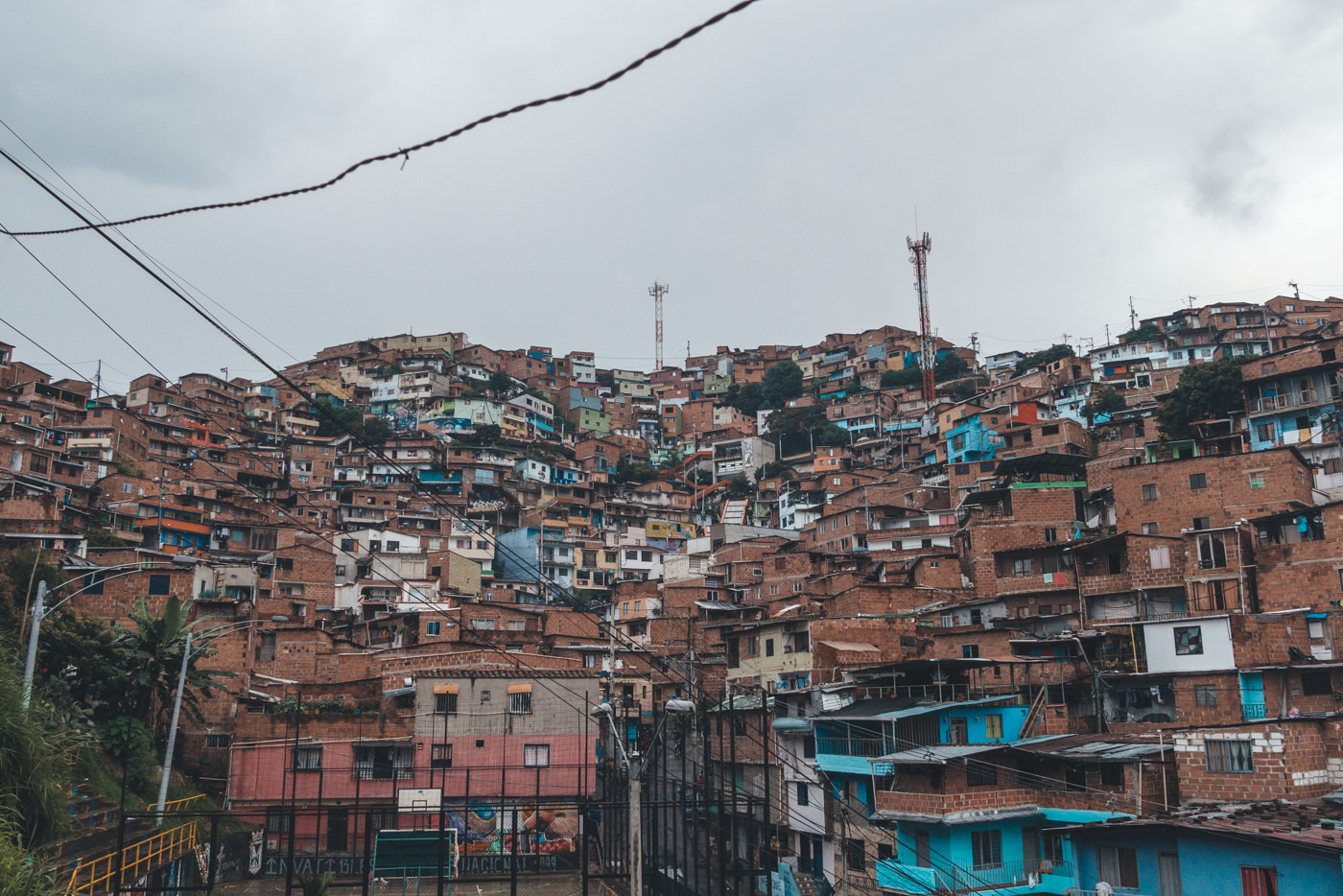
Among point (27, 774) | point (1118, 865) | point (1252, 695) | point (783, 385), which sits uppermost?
point (783, 385)

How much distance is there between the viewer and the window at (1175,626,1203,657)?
1243 inches

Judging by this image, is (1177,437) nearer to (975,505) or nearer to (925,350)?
(975,505)

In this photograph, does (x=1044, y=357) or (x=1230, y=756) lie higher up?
(x=1044, y=357)

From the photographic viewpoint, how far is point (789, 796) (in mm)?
36656

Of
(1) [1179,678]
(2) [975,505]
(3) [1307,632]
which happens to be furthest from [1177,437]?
(1) [1179,678]

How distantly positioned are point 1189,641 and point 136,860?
2904 cm

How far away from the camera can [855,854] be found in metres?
32.5

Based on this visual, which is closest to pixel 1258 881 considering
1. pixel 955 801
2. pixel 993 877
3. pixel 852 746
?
pixel 955 801

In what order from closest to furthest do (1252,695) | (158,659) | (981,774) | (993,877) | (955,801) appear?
(955,801)
(993,877)
(981,774)
(1252,695)
(158,659)

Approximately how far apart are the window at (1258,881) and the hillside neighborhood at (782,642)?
0.19ft

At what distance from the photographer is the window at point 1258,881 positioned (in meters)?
20.9

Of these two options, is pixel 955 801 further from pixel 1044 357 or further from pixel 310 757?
pixel 1044 357

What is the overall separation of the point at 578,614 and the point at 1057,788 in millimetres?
30342

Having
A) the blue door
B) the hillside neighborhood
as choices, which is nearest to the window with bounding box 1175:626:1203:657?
the hillside neighborhood
